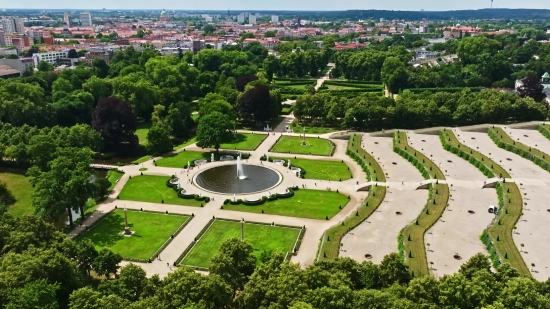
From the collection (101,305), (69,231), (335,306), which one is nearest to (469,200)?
(335,306)

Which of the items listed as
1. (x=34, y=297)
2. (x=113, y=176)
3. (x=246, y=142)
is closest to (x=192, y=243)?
(x=34, y=297)

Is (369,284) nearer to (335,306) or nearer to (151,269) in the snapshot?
(335,306)

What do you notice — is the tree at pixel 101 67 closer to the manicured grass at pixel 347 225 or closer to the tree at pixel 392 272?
the manicured grass at pixel 347 225

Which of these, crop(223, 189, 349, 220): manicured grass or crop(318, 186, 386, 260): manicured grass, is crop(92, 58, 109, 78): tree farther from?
crop(318, 186, 386, 260): manicured grass

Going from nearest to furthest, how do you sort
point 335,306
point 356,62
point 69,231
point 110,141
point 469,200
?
point 335,306 → point 69,231 → point 469,200 → point 110,141 → point 356,62

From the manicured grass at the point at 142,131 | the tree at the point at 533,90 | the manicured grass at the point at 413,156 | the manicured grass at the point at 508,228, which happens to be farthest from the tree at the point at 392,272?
the tree at the point at 533,90

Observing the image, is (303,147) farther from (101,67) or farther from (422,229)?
(101,67)
